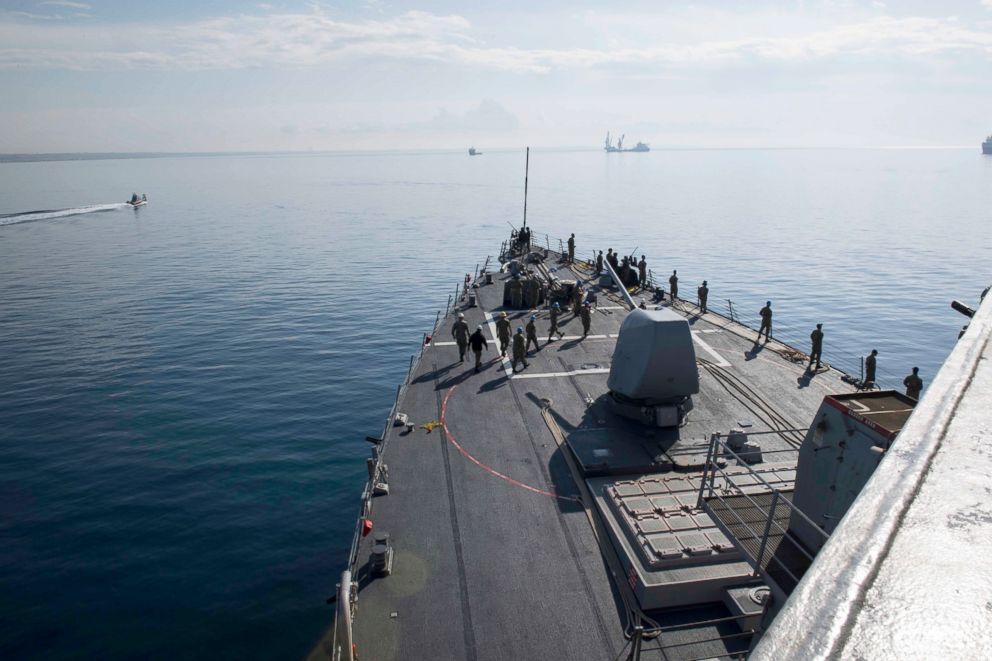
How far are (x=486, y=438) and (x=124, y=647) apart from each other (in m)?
9.53

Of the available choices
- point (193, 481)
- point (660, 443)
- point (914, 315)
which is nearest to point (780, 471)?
point (660, 443)

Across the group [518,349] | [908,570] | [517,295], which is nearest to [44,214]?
[517,295]

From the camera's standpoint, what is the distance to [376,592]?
9594 mm

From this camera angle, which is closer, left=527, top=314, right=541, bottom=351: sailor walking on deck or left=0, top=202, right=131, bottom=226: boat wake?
left=527, top=314, right=541, bottom=351: sailor walking on deck

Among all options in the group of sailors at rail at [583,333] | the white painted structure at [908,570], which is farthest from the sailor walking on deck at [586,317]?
the white painted structure at [908,570]

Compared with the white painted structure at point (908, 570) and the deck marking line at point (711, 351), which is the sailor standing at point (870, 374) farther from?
the white painted structure at point (908, 570)

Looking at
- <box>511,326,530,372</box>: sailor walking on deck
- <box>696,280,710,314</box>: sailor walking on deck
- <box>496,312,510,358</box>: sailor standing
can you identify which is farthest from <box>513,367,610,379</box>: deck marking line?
<box>696,280,710,314</box>: sailor walking on deck

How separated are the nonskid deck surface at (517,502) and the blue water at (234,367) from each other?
5.33 m

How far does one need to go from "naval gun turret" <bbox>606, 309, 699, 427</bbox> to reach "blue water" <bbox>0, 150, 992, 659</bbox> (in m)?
9.44

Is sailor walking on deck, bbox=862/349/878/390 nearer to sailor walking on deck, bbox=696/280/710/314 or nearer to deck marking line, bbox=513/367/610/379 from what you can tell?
deck marking line, bbox=513/367/610/379

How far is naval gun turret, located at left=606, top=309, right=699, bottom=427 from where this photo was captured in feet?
48.2

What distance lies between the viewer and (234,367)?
3156cm

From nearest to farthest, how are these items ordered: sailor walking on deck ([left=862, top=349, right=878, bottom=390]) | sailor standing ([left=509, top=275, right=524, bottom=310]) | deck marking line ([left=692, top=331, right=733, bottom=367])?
sailor walking on deck ([left=862, top=349, right=878, bottom=390])
deck marking line ([left=692, top=331, right=733, bottom=367])
sailor standing ([left=509, top=275, right=524, bottom=310])

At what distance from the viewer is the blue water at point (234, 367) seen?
51.6 feet
